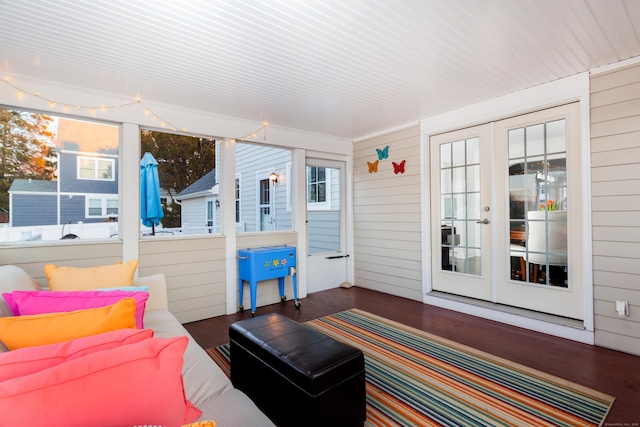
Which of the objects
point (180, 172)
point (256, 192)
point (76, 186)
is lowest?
point (76, 186)

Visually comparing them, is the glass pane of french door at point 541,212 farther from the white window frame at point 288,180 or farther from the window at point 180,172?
the window at point 180,172

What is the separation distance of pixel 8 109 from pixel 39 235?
117 cm

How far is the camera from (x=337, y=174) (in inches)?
210

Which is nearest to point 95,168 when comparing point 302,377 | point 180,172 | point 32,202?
point 32,202

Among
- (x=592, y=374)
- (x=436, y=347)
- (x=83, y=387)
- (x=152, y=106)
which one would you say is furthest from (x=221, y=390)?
(x=152, y=106)

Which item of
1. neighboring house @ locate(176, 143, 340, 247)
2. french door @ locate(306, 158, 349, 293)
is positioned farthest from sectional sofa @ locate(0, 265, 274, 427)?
french door @ locate(306, 158, 349, 293)

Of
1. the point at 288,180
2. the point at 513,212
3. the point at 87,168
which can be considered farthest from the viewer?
the point at 288,180

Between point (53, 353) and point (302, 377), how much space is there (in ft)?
3.52

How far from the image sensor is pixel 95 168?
325 centimetres

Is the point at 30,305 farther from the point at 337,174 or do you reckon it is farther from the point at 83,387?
the point at 337,174

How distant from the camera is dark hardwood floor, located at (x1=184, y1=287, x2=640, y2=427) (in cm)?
218

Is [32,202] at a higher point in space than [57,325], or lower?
higher

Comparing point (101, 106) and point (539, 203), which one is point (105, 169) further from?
point (539, 203)

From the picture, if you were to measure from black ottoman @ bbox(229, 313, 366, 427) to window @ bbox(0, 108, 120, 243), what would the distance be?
89.5 inches
